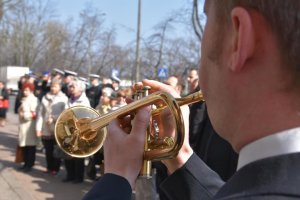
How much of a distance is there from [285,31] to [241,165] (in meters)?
0.30

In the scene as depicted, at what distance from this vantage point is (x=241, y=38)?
0.96 metres

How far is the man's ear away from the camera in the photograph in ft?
3.10

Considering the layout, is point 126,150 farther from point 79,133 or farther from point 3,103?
point 3,103

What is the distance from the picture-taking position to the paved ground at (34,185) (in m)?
6.25

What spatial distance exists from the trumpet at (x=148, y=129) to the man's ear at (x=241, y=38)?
609 mm

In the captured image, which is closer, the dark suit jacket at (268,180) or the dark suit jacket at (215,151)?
the dark suit jacket at (268,180)

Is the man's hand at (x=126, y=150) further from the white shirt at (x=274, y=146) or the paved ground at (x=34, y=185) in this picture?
the paved ground at (x=34, y=185)

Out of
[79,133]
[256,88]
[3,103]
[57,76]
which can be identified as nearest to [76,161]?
[57,76]

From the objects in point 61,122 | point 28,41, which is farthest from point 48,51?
point 61,122

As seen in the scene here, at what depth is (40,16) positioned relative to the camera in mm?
37875

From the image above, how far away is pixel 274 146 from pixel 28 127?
24.7 feet

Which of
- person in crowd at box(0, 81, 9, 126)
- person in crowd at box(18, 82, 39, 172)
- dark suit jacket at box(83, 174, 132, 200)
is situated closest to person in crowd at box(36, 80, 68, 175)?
person in crowd at box(18, 82, 39, 172)

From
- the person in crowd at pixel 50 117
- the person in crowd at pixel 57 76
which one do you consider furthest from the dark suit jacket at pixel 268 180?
the person in crowd at pixel 57 76

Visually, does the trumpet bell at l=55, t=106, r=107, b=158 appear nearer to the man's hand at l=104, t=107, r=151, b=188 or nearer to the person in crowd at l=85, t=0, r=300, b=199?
the man's hand at l=104, t=107, r=151, b=188
